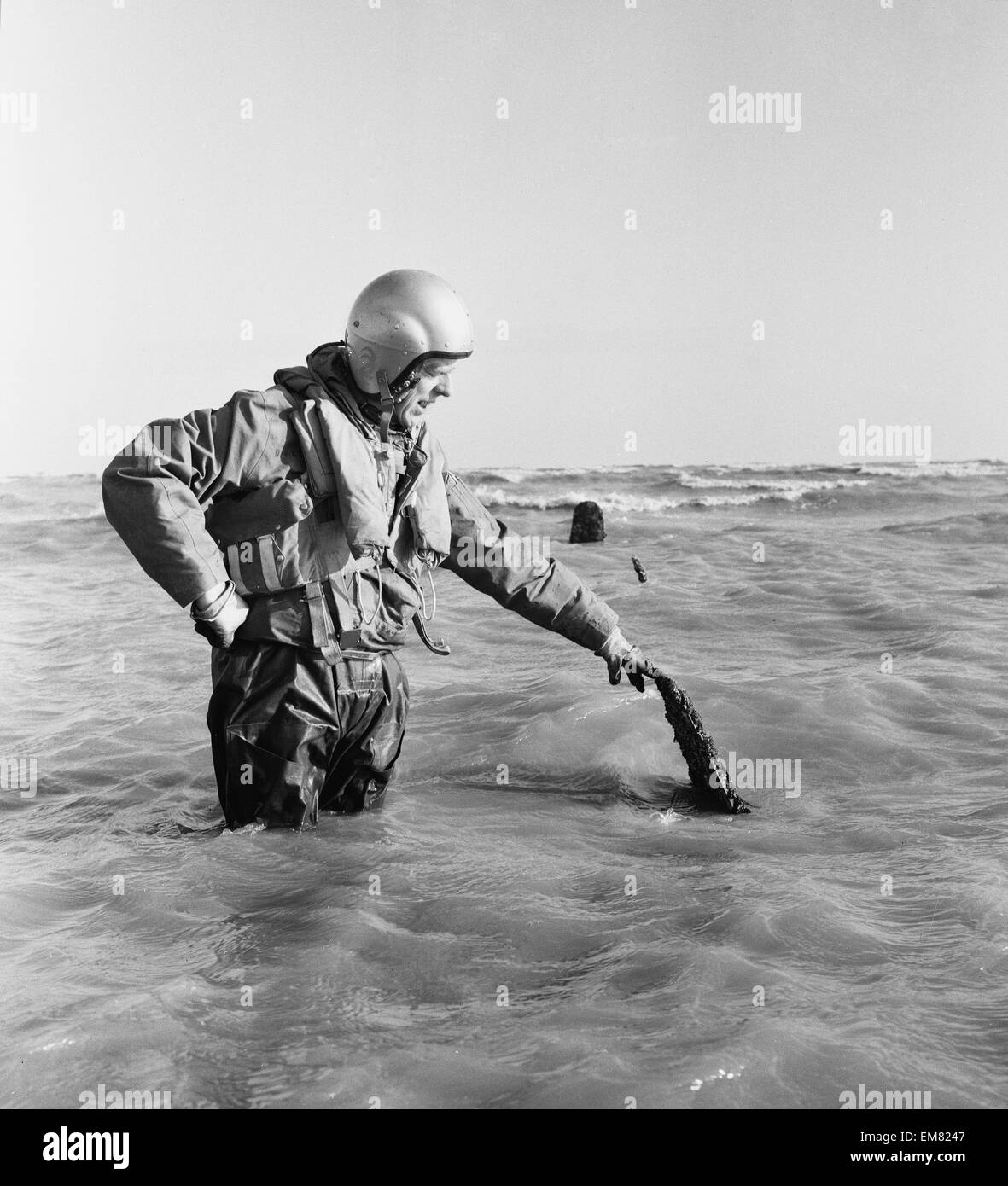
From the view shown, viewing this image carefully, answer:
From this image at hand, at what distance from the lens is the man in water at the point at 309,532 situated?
340 centimetres

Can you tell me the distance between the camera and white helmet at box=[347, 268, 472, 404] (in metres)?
3.70

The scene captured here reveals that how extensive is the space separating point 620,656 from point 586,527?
457 inches

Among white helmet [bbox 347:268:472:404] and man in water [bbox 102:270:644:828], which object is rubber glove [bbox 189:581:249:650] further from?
white helmet [bbox 347:268:472:404]

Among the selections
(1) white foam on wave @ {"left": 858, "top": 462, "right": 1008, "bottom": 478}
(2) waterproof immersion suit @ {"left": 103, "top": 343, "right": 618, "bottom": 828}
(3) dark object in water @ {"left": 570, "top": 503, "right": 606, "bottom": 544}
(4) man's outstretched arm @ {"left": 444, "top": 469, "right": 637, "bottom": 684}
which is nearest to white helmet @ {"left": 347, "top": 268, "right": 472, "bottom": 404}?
(2) waterproof immersion suit @ {"left": 103, "top": 343, "right": 618, "bottom": 828}

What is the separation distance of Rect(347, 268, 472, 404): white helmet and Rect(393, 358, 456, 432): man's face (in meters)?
0.04

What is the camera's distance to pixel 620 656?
4.41m

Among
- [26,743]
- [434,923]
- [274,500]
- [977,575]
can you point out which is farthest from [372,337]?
[977,575]

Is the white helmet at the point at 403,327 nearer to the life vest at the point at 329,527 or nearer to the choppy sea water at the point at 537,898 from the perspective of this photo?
the life vest at the point at 329,527

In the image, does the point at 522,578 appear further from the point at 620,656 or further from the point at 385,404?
the point at 385,404

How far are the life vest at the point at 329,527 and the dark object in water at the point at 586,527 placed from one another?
1185cm

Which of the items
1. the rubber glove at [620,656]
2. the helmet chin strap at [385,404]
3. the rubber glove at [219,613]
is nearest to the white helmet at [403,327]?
the helmet chin strap at [385,404]

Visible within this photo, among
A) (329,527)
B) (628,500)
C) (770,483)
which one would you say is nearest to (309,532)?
(329,527)
